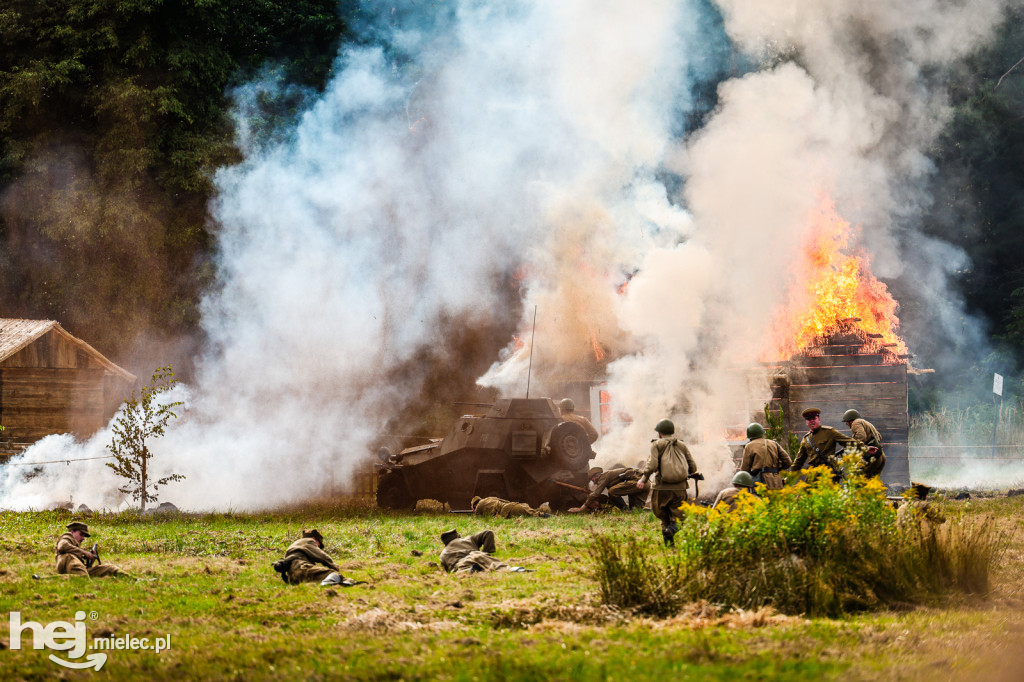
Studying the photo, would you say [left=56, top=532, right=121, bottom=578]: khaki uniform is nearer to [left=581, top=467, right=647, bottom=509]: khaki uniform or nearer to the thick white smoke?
[left=581, top=467, right=647, bottom=509]: khaki uniform

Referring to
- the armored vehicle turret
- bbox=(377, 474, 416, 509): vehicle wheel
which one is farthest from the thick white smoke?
bbox=(377, 474, 416, 509): vehicle wheel

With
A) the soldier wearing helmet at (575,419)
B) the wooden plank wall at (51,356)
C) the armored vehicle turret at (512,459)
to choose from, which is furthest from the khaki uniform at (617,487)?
the wooden plank wall at (51,356)

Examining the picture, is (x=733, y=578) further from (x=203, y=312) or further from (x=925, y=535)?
(x=203, y=312)

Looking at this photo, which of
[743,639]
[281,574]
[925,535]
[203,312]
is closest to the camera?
[743,639]

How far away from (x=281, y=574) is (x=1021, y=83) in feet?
105

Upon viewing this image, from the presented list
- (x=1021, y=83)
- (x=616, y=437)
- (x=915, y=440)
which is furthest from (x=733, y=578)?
(x=1021, y=83)

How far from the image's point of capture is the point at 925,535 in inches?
372

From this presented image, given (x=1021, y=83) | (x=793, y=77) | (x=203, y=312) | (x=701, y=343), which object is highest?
(x=1021, y=83)

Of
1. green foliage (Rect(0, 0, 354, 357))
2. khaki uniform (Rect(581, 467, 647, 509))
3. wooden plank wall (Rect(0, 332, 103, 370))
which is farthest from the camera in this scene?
green foliage (Rect(0, 0, 354, 357))

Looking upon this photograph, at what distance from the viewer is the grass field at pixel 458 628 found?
266 inches

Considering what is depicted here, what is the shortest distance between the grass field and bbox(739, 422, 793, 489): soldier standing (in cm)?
275

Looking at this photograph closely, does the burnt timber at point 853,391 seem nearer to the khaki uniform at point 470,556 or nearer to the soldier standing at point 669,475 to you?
the soldier standing at point 669,475

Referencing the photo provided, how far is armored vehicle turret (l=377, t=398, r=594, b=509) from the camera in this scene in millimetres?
19391

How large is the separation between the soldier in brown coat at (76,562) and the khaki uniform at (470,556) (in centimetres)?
374
